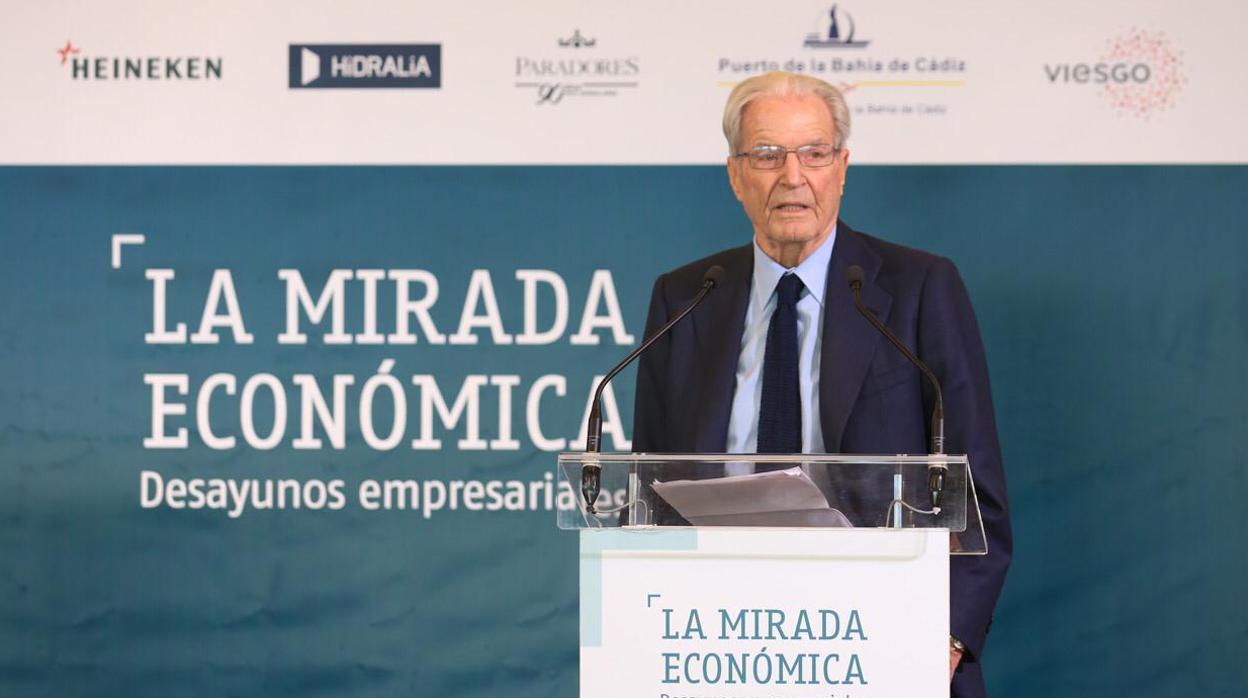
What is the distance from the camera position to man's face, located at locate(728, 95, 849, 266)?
9.43ft

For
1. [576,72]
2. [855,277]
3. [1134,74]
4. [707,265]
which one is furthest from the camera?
[576,72]

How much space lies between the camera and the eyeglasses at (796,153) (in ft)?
9.46

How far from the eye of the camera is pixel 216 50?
422 cm

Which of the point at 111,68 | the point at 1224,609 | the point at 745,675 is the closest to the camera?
the point at 745,675

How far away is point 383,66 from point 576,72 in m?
0.54

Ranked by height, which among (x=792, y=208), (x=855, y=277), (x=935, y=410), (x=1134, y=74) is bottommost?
(x=935, y=410)

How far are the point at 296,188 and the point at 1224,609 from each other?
2.76 metres

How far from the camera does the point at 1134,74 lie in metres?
4.05

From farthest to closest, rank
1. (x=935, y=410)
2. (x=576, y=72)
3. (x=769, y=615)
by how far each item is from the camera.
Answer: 1. (x=576, y=72)
2. (x=935, y=410)
3. (x=769, y=615)

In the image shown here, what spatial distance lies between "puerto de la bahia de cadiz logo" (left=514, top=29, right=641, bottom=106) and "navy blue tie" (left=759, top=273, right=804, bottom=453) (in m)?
1.44

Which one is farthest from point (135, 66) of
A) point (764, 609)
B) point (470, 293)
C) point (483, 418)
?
point (764, 609)

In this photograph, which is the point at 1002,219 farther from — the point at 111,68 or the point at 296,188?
the point at 111,68

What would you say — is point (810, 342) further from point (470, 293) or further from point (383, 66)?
point (383, 66)

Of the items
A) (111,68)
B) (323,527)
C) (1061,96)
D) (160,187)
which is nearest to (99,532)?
(323,527)
